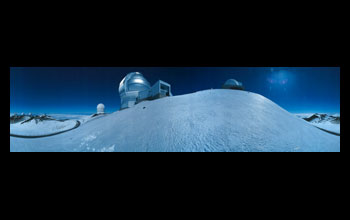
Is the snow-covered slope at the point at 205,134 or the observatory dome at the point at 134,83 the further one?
the observatory dome at the point at 134,83

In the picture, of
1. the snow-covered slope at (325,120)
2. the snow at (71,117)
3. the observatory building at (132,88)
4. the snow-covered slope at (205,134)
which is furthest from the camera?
the observatory building at (132,88)

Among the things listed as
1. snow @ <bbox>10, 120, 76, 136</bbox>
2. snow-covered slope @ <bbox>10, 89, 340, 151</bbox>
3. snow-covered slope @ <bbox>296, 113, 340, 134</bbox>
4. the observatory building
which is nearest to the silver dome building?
the observatory building

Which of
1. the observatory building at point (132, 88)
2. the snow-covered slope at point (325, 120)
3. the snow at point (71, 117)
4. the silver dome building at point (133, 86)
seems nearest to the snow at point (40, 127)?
the snow at point (71, 117)

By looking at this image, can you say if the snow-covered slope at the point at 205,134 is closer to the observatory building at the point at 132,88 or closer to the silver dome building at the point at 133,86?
the observatory building at the point at 132,88

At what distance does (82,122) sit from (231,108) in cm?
685

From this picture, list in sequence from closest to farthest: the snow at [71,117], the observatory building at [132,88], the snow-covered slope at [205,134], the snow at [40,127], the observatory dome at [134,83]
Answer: the snow-covered slope at [205,134]
the snow at [40,127]
the snow at [71,117]
the observatory building at [132,88]
the observatory dome at [134,83]

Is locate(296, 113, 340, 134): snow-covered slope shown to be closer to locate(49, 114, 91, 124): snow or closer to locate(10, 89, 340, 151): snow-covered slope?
locate(10, 89, 340, 151): snow-covered slope

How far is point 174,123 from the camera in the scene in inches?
140

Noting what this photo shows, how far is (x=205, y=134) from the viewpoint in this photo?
305 centimetres

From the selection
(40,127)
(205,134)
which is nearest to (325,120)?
(205,134)

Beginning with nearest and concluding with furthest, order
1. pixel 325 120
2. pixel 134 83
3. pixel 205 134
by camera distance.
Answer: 1. pixel 205 134
2. pixel 325 120
3. pixel 134 83

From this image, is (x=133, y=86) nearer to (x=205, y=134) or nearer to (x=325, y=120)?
(x=205, y=134)

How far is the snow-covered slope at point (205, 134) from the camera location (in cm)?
286
